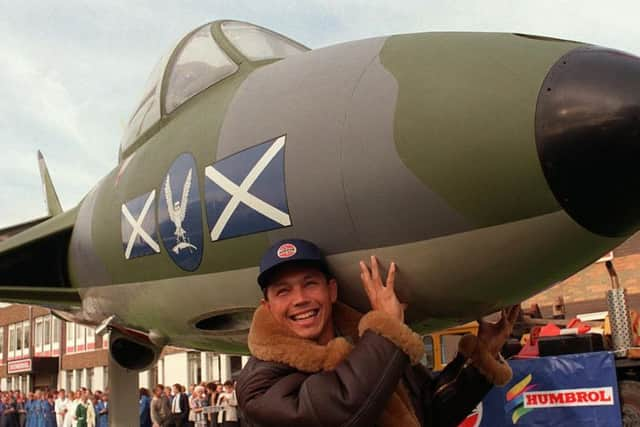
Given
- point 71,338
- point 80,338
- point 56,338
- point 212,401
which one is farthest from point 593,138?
point 56,338

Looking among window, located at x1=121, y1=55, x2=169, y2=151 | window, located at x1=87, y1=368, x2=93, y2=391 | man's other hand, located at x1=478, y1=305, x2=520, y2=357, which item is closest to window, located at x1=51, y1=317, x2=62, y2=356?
window, located at x1=87, y1=368, x2=93, y2=391

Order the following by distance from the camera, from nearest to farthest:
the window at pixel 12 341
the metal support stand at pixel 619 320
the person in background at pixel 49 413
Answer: the metal support stand at pixel 619 320 → the person in background at pixel 49 413 → the window at pixel 12 341

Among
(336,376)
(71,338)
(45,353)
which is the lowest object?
(336,376)

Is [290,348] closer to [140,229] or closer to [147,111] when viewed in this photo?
Result: [140,229]

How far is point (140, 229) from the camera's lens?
396 centimetres

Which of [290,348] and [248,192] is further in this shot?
[248,192]

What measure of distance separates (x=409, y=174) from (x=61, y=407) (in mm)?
26590

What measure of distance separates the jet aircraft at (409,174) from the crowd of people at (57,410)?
2192 centimetres

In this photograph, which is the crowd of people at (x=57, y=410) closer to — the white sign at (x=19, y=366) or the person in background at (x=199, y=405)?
the person in background at (x=199, y=405)

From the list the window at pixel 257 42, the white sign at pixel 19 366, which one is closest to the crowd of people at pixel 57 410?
the white sign at pixel 19 366

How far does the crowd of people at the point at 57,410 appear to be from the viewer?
23797 millimetres

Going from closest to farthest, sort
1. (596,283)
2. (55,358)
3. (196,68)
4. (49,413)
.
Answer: (196,68), (596,283), (49,413), (55,358)

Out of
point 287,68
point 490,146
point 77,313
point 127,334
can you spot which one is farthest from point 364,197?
point 77,313

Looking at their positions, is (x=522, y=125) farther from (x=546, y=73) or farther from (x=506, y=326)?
Result: (x=506, y=326)
